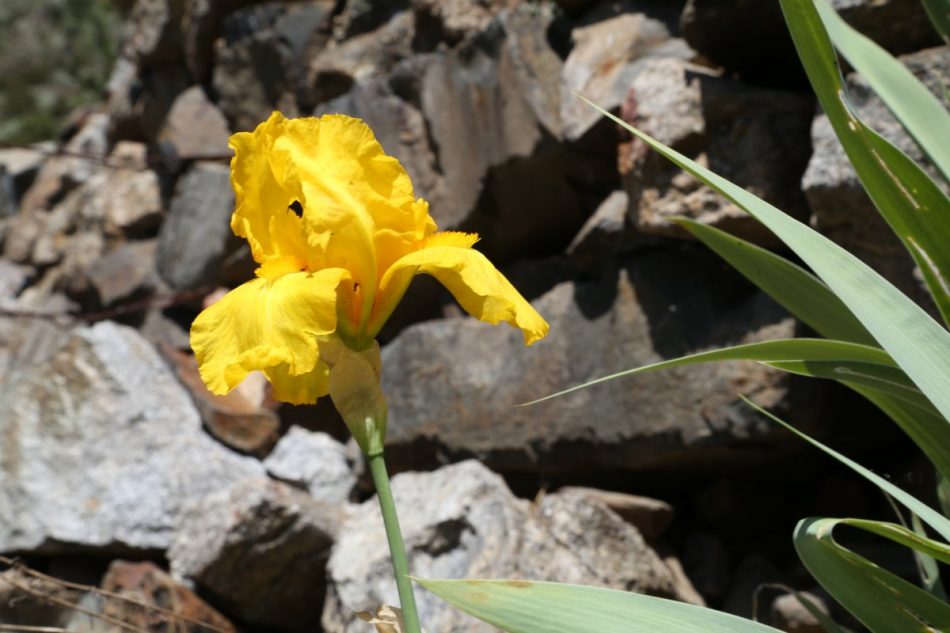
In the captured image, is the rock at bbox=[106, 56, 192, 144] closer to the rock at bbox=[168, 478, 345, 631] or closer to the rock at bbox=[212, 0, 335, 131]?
the rock at bbox=[212, 0, 335, 131]

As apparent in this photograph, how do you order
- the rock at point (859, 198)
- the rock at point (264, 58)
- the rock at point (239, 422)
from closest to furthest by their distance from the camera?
the rock at point (859, 198) → the rock at point (239, 422) → the rock at point (264, 58)

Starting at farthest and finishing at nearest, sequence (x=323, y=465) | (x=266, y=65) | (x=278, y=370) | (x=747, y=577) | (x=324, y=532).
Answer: (x=266, y=65), (x=323, y=465), (x=324, y=532), (x=747, y=577), (x=278, y=370)

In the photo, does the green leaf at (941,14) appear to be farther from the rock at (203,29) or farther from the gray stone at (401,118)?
the rock at (203,29)

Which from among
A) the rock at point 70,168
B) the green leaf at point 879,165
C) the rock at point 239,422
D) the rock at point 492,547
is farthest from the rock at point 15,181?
the green leaf at point 879,165

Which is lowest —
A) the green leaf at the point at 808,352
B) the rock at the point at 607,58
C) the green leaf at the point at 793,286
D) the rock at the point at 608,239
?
the rock at the point at 608,239

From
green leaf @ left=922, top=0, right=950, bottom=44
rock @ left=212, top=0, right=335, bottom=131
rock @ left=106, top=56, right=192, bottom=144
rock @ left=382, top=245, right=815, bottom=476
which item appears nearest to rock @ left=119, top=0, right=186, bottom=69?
rock @ left=106, top=56, right=192, bottom=144

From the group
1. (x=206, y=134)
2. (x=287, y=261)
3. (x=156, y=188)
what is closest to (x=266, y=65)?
(x=206, y=134)

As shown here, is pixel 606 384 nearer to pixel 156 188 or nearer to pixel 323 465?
pixel 323 465
